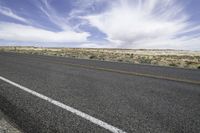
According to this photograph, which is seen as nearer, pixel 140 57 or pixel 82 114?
pixel 82 114

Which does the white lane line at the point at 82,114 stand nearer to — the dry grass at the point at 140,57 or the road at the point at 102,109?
the road at the point at 102,109

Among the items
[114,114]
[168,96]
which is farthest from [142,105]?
[168,96]

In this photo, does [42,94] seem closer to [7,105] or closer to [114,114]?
[7,105]

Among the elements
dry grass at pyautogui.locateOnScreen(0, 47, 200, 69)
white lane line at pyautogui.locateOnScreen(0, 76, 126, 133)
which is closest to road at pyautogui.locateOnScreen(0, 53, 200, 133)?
white lane line at pyautogui.locateOnScreen(0, 76, 126, 133)

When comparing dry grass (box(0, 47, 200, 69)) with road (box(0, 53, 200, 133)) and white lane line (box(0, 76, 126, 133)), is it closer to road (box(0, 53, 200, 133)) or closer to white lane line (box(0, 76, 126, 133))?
road (box(0, 53, 200, 133))

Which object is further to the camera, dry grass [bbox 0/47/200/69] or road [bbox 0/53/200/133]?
dry grass [bbox 0/47/200/69]

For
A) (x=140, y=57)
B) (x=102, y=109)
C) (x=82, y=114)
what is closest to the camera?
(x=82, y=114)

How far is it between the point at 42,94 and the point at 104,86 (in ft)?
6.29

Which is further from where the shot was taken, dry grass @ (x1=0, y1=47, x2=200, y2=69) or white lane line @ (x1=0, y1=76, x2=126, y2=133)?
dry grass @ (x1=0, y1=47, x2=200, y2=69)

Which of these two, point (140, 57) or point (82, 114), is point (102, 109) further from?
point (140, 57)

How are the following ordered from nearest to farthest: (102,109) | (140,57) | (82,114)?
(82,114)
(102,109)
(140,57)

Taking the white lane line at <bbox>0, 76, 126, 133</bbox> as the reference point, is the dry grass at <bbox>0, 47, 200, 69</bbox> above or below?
below

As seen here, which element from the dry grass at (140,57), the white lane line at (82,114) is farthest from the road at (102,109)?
the dry grass at (140,57)

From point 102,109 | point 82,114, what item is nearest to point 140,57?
point 102,109
